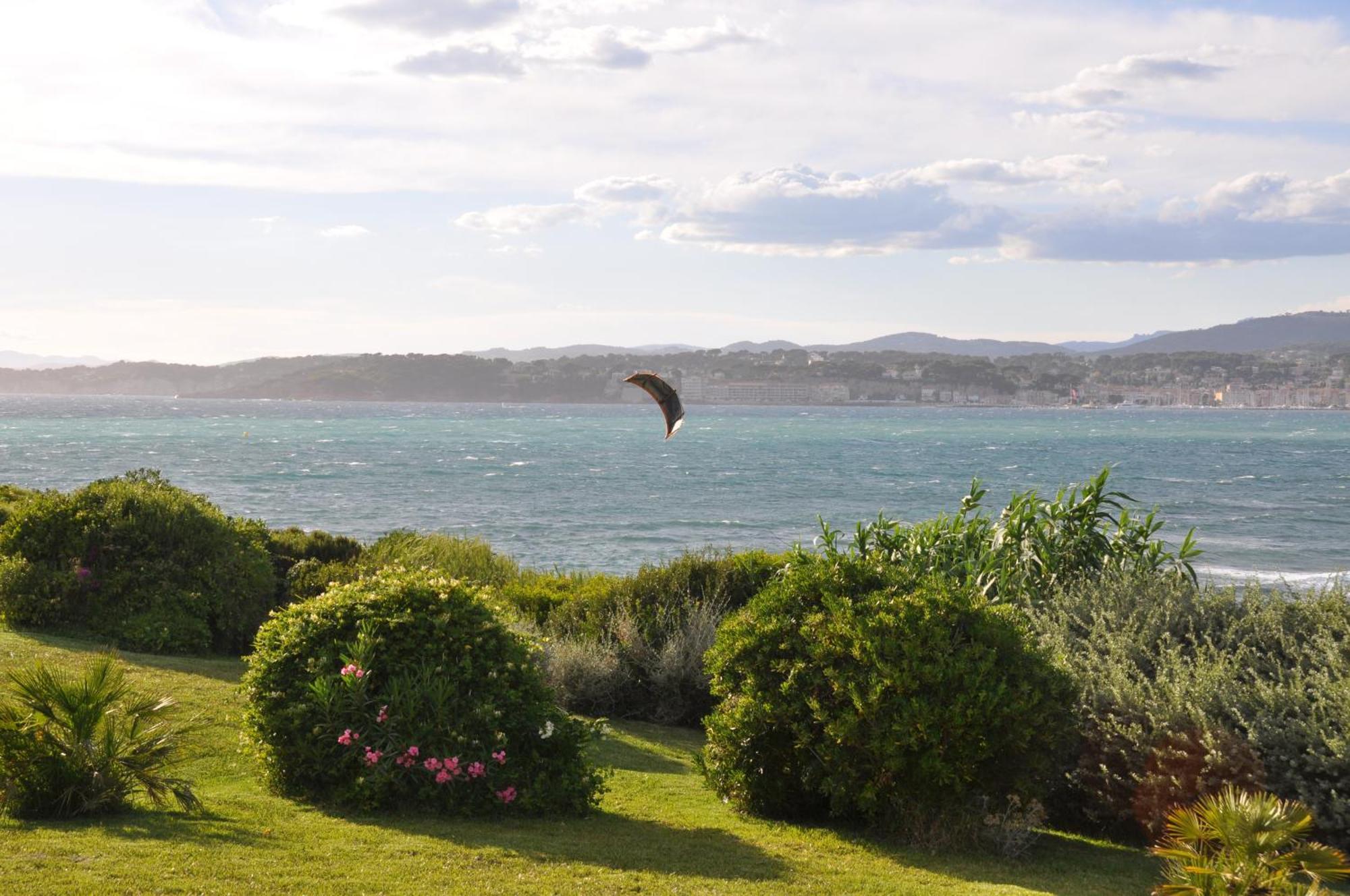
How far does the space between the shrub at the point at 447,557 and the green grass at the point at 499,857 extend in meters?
9.20

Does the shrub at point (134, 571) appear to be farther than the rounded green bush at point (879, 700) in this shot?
Yes

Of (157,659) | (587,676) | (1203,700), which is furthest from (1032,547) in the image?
(157,659)

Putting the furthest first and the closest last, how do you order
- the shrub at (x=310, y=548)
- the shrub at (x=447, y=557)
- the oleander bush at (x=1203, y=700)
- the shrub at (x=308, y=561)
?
the shrub at (x=310, y=548) → the shrub at (x=447, y=557) → the shrub at (x=308, y=561) → the oleander bush at (x=1203, y=700)

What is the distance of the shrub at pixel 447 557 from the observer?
17.9m

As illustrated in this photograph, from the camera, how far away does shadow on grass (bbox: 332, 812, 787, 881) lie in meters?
6.71

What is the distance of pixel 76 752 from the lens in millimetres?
7051

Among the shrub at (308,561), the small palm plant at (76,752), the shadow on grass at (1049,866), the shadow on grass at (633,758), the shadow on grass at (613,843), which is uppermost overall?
the small palm plant at (76,752)

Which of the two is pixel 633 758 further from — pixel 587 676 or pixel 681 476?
pixel 681 476

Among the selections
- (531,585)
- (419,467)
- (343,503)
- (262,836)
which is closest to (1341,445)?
(419,467)

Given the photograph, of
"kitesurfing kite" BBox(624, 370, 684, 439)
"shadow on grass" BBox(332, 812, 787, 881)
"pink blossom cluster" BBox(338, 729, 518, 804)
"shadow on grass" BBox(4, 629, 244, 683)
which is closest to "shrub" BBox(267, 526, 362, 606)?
Answer: "shadow on grass" BBox(4, 629, 244, 683)

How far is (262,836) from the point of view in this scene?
6758mm

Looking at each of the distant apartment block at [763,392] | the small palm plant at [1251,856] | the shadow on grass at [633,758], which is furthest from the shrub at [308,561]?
the distant apartment block at [763,392]

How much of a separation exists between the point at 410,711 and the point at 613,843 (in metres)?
1.48

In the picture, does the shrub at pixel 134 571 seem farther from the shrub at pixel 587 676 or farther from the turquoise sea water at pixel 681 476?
the turquoise sea water at pixel 681 476
